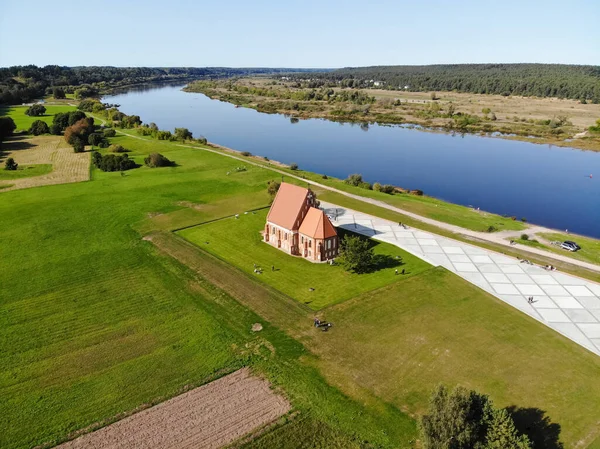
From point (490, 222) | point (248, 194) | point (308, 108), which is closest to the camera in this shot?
point (490, 222)

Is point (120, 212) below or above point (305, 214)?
below

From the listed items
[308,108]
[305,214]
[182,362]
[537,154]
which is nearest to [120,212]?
[305,214]

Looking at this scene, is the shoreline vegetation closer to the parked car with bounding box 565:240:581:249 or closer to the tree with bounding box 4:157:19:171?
the parked car with bounding box 565:240:581:249

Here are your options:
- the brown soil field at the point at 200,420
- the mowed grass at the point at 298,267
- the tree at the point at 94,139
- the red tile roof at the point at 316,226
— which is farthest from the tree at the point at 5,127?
the brown soil field at the point at 200,420

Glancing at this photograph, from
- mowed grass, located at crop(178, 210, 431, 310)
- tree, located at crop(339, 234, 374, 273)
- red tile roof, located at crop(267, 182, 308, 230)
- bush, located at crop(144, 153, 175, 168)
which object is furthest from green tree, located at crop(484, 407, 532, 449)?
bush, located at crop(144, 153, 175, 168)

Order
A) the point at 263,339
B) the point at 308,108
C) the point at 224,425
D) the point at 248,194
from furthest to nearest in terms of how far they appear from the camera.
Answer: the point at 308,108
the point at 248,194
the point at 263,339
the point at 224,425

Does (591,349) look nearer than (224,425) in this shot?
No

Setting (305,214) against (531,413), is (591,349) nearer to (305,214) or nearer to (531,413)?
(531,413)
